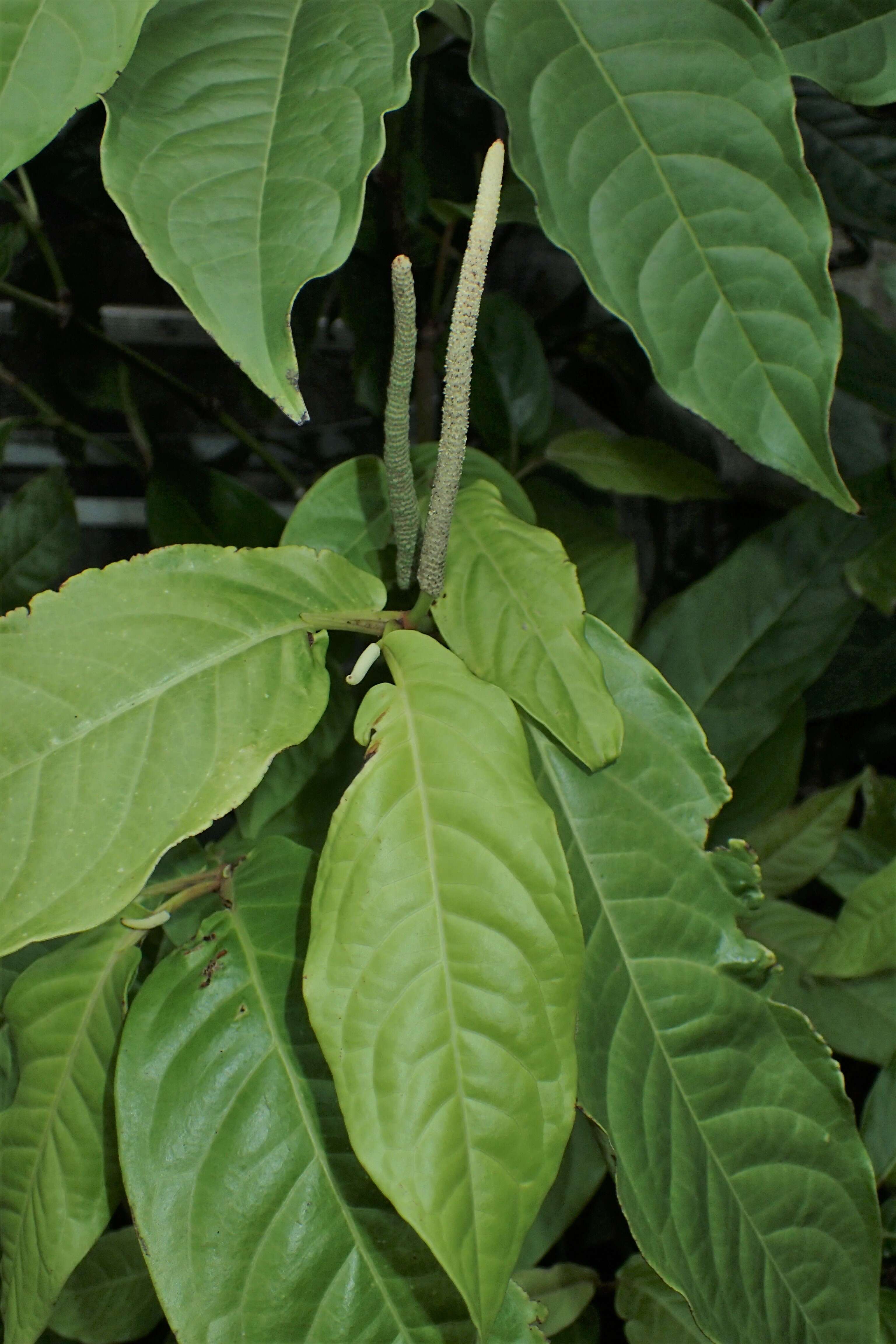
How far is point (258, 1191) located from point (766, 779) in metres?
0.70

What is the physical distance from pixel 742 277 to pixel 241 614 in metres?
0.28

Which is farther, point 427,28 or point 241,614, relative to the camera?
point 427,28

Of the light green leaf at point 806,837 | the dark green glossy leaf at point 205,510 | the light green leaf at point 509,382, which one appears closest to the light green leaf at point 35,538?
the dark green glossy leaf at point 205,510

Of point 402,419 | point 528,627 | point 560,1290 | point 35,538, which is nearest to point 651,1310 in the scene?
point 560,1290

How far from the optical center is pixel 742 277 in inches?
17.4

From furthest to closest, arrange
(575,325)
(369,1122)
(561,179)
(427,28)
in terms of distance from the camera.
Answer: (575,325), (427,28), (561,179), (369,1122)

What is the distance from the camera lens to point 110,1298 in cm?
71

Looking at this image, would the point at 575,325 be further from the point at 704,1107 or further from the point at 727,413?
the point at 704,1107

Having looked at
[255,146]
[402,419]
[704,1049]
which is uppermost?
[255,146]

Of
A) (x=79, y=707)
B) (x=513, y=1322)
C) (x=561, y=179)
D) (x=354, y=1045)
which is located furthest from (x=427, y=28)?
(x=513, y=1322)

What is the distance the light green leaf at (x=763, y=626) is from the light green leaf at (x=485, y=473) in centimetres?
34

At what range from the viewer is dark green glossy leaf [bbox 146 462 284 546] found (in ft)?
2.94

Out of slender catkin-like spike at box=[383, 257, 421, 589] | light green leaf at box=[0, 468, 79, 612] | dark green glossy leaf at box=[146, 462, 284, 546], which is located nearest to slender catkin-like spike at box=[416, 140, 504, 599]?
slender catkin-like spike at box=[383, 257, 421, 589]

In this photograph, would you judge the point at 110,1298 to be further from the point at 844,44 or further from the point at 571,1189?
the point at 844,44
